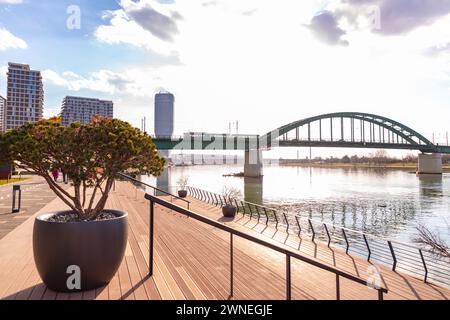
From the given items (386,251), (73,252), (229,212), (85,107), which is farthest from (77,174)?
(85,107)

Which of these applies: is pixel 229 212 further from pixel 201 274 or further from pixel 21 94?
pixel 21 94

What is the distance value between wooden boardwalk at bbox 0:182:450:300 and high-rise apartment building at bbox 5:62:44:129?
7321 inches

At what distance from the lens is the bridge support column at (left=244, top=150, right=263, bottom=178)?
8844 cm

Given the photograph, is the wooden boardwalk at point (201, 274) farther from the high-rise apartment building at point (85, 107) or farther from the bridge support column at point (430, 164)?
the high-rise apartment building at point (85, 107)

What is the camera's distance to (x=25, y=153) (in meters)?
4.84

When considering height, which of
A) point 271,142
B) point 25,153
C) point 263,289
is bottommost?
point 263,289

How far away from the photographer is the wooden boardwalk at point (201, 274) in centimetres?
502

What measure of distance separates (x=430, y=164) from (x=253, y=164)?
6912 centimetres

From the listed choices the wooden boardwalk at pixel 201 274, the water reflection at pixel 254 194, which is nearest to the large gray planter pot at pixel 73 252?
the wooden boardwalk at pixel 201 274

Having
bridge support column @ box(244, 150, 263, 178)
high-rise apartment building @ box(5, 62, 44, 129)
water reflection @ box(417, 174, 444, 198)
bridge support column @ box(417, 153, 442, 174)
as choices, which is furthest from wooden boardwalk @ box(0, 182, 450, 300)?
high-rise apartment building @ box(5, 62, 44, 129)

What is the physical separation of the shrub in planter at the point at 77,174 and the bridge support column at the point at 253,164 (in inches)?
3285
